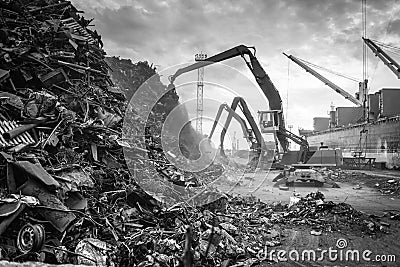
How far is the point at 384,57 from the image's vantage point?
20.3m

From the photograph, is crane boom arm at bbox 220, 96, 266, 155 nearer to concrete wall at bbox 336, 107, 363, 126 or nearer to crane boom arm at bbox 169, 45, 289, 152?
crane boom arm at bbox 169, 45, 289, 152

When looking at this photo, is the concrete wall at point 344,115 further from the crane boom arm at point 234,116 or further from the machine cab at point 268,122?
the crane boom arm at point 234,116

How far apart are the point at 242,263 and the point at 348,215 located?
267cm

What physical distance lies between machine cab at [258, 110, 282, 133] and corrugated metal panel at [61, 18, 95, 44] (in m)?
5.05

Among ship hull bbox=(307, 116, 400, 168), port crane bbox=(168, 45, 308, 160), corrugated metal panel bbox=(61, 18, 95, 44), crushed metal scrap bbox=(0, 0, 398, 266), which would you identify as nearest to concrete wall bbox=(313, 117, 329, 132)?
ship hull bbox=(307, 116, 400, 168)

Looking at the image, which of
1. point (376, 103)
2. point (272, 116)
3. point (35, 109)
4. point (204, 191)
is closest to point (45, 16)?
point (35, 109)

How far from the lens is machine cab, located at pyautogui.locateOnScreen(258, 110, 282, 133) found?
8773 mm

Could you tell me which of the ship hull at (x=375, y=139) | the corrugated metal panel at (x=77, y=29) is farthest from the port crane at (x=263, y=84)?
the ship hull at (x=375, y=139)

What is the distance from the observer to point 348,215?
4848mm

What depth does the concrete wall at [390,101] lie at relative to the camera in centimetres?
→ 2095

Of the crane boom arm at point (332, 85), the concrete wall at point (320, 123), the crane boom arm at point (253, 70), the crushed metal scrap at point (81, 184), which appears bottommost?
the crushed metal scrap at point (81, 184)

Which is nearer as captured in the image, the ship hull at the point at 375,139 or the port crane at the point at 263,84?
the port crane at the point at 263,84

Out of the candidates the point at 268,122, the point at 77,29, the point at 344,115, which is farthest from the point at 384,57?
the point at 77,29

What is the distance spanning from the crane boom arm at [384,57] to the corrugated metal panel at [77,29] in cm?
1899
